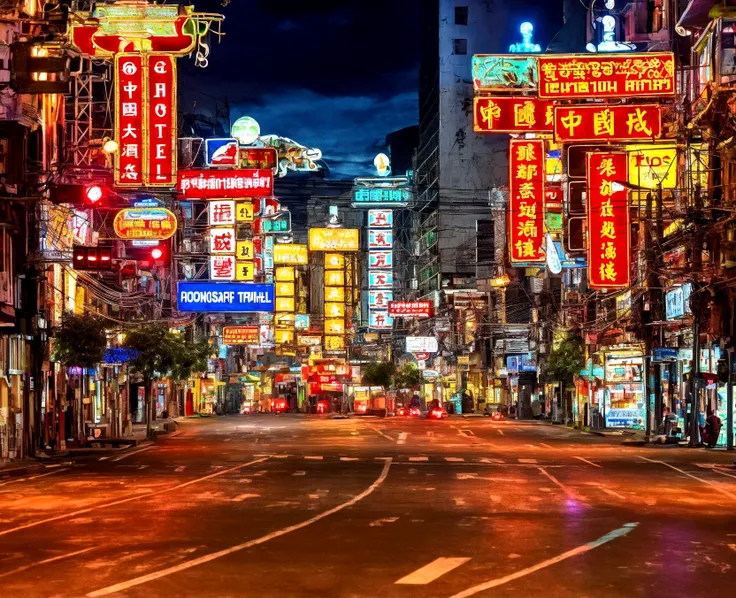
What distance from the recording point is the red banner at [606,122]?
4188 cm

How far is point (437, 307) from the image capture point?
132 metres

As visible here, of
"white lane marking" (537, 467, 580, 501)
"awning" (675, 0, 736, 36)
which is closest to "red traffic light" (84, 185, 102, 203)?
"white lane marking" (537, 467, 580, 501)

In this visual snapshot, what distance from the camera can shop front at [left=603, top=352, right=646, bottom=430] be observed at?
65.9 meters

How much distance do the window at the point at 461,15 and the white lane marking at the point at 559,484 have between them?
105 metres

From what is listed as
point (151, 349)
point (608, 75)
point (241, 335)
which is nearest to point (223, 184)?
point (151, 349)

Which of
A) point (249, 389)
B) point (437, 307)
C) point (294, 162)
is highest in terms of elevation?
point (294, 162)

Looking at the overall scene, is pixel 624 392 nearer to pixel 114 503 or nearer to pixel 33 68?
pixel 114 503

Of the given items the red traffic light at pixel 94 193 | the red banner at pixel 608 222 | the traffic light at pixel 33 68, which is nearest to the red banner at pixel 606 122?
the red banner at pixel 608 222

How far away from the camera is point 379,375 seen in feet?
399

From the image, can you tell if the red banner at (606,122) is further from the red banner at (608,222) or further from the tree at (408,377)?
the tree at (408,377)

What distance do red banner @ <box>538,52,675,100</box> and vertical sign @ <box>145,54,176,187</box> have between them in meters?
11.7

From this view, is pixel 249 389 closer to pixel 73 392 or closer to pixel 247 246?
pixel 247 246

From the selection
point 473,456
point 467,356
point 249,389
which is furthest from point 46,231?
point 249,389

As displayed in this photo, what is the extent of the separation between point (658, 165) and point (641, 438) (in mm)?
12658
